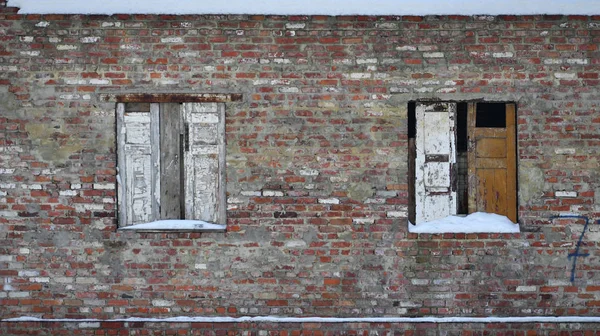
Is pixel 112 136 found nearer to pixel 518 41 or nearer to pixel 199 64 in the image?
pixel 199 64

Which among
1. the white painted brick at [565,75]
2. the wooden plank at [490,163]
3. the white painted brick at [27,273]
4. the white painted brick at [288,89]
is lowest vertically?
the white painted brick at [27,273]

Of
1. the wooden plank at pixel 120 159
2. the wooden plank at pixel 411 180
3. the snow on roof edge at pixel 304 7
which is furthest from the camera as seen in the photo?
the wooden plank at pixel 411 180

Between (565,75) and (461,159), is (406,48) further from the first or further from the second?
(565,75)

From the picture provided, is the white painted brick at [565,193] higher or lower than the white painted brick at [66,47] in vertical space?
lower

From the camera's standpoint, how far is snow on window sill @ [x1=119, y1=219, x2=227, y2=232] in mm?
4848

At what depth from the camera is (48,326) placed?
4836 millimetres

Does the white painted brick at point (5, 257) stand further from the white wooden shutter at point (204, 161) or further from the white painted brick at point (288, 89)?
the white painted brick at point (288, 89)

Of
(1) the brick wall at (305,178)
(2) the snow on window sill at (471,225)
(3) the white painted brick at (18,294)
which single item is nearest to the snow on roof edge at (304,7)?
(1) the brick wall at (305,178)

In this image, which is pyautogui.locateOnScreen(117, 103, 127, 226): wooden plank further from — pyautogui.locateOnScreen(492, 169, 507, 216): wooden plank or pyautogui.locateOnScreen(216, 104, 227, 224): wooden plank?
pyautogui.locateOnScreen(492, 169, 507, 216): wooden plank

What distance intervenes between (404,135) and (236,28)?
194 centimetres

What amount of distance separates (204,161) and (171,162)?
336 millimetres

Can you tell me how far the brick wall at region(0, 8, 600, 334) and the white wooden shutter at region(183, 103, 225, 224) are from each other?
0.52 feet

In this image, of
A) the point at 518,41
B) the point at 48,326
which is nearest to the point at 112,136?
the point at 48,326

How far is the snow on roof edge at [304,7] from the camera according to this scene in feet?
15.6
